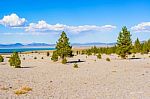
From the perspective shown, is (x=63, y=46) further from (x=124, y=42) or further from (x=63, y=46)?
(x=124, y=42)

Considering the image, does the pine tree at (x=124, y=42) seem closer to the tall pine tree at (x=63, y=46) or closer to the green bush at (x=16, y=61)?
the tall pine tree at (x=63, y=46)

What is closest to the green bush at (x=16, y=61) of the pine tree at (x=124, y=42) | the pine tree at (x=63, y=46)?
the pine tree at (x=63, y=46)

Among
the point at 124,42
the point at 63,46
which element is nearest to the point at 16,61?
the point at 63,46

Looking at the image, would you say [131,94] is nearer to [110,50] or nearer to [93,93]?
[93,93]

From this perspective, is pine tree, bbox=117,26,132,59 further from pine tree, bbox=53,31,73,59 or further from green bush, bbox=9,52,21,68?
green bush, bbox=9,52,21,68

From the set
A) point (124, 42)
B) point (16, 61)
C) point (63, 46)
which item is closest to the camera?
point (16, 61)

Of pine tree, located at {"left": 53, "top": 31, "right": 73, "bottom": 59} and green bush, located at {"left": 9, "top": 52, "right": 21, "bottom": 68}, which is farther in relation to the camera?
pine tree, located at {"left": 53, "top": 31, "right": 73, "bottom": 59}

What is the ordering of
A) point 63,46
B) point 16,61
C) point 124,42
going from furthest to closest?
point 124,42 → point 63,46 → point 16,61

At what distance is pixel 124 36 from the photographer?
91.1 meters

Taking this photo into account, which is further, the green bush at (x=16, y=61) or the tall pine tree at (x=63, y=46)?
the tall pine tree at (x=63, y=46)

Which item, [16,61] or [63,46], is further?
[63,46]

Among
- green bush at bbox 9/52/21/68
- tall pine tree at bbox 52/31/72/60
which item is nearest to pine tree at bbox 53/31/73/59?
tall pine tree at bbox 52/31/72/60

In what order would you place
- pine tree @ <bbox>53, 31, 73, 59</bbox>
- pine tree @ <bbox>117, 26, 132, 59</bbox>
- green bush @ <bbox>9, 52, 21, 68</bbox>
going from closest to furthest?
green bush @ <bbox>9, 52, 21, 68</bbox>
pine tree @ <bbox>53, 31, 73, 59</bbox>
pine tree @ <bbox>117, 26, 132, 59</bbox>

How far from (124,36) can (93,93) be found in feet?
221
